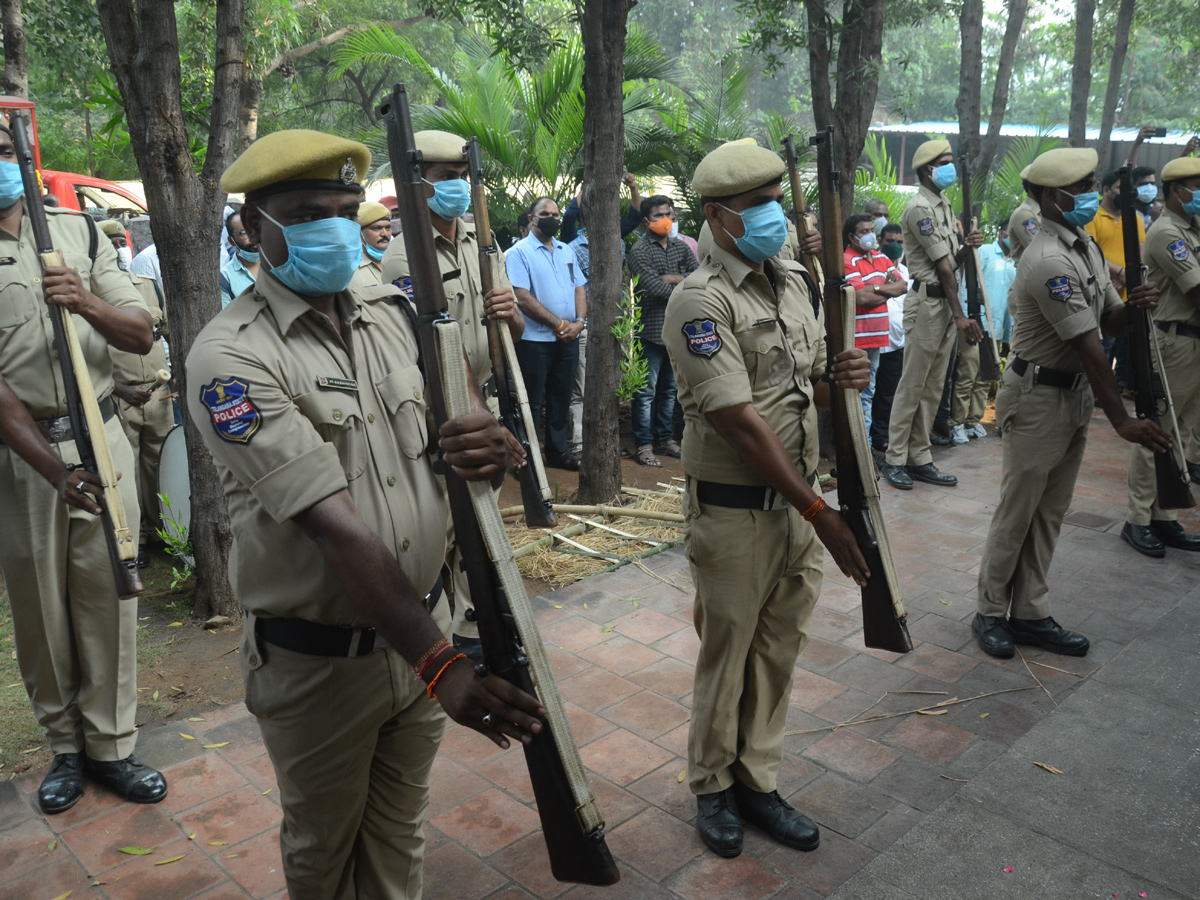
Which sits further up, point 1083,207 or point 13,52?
point 13,52

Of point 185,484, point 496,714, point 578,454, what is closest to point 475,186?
point 185,484

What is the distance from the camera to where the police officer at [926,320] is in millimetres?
7746

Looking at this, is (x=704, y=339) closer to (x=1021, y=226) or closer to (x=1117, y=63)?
(x=1021, y=226)

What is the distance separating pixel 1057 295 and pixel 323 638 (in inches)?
148

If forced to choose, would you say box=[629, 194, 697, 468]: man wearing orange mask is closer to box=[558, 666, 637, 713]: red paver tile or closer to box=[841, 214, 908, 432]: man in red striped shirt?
box=[841, 214, 908, 432]: man in red striped shirt

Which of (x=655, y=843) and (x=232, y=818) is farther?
(x=232, y=818)

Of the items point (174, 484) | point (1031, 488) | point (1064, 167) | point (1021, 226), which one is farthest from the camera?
point (174, 484)

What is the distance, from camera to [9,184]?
345cm

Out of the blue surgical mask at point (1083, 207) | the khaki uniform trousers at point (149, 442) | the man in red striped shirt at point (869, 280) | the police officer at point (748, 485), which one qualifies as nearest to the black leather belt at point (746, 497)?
the police officer at point (748, 485)

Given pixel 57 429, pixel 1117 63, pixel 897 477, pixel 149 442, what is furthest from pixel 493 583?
pixel 1117 63

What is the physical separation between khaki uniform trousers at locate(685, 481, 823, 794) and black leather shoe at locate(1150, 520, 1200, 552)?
3901mm

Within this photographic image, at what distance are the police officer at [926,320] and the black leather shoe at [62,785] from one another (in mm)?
5862

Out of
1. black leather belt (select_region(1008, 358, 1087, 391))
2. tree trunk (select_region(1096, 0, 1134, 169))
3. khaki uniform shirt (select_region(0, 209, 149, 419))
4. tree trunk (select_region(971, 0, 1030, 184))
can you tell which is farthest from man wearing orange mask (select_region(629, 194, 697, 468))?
tree trunk (select_region(1096, 0, 1134, 169))

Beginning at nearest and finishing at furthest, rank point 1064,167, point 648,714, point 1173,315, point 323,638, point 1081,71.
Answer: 1. point 323,638
2. point 648,714
3. point 1064,167
4. point 1173,315
5. point 1081,71
